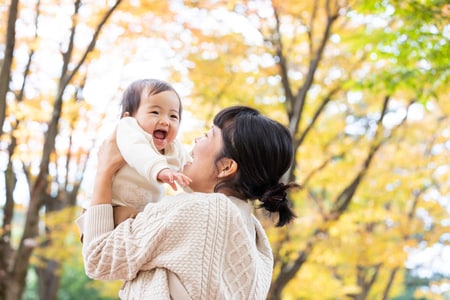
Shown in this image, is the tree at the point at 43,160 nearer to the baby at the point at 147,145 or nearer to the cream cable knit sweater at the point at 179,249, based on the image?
the baby at the point at 147,145

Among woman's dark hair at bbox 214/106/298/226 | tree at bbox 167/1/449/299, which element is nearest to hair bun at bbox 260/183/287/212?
woman's dark hair at bbox 214/106/298/226

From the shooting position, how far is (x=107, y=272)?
190 cm

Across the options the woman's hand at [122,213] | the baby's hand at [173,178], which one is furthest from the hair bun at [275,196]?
the woman's hand at [122,213]

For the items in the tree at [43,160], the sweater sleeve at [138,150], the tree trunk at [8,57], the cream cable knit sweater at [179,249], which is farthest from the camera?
the tree at [43,160]

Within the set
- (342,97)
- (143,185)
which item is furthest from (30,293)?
(143,185)

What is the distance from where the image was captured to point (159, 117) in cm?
225

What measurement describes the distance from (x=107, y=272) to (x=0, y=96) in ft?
6.46

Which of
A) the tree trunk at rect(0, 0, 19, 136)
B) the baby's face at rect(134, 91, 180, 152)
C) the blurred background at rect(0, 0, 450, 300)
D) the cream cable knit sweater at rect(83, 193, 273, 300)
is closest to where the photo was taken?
the cream cable knit sweater at rect(83, 193, 273, 300)

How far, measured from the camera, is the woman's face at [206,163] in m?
2.06

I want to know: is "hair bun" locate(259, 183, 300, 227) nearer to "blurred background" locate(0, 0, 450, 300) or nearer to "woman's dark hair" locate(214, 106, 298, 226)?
"woman's dark hair" locate(214, 106, 298, 226)

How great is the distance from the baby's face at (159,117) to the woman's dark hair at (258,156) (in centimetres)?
27

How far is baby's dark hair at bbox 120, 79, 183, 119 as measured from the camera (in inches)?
89.4

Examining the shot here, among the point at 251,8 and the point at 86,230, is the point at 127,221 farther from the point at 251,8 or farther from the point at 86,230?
the point at 251,8

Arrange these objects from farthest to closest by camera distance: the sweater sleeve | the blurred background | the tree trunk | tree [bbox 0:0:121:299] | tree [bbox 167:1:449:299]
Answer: the blurred background
tree [bbox 167:1:449:299]
tree [bbox 0:0:121:299]
the tree trunk
the sweater sleeve
